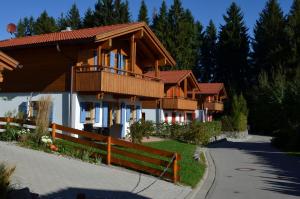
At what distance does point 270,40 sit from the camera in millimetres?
69500

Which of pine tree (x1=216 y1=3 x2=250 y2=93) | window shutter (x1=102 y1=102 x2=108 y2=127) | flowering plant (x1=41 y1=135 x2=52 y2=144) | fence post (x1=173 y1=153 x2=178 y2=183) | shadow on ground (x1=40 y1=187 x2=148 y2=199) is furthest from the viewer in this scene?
pine tree (x1=216 y1=3 x2=250 y2=93)

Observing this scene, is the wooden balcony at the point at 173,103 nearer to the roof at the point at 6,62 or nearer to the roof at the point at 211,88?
the roof at the point at 211,88

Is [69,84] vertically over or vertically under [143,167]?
over

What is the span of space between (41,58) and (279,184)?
1581cm

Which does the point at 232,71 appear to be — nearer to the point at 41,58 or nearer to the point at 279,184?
the point at 41,58

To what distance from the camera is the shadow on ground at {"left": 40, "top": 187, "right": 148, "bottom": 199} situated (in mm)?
10223

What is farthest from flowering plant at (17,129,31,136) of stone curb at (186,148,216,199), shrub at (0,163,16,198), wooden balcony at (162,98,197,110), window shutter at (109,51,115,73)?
wooden balcony at (162,98,197,110)

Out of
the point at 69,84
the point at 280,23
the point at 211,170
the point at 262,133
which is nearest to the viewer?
the point at 211,170

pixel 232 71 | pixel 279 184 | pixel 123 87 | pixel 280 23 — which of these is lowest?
pixel 279 184

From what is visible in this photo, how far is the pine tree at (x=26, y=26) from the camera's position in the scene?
75825mm

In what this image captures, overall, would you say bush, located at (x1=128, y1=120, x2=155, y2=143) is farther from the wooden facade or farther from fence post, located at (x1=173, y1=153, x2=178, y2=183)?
fence post, located at (x1=173, y1=153, x2=178, y2=183)

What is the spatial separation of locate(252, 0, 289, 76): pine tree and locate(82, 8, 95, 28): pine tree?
26.0 meters

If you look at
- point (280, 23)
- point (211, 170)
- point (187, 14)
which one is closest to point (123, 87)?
point (211, 170)

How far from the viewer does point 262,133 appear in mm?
64188
